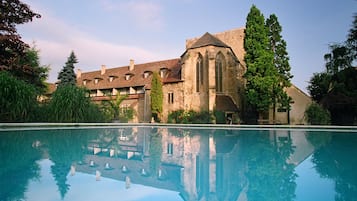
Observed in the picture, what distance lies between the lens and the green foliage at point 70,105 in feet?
54.3

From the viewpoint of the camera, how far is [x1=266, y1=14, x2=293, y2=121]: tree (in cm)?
2242

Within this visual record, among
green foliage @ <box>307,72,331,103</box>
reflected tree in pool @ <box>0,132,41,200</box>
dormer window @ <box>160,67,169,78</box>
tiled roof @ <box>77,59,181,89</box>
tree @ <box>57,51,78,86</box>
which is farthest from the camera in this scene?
dormer window @ <box>160,67,169,78</box>

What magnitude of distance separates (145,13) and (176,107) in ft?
41.7

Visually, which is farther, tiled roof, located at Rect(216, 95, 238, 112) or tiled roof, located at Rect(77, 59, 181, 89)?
tiled roof, located at Rect(77, 59, 181, 89)

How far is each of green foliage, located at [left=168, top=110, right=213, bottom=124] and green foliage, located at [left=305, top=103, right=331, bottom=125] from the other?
8.61m

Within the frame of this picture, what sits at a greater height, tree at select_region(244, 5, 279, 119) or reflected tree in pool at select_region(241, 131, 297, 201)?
tree at select_region(244, 5, 279, 119)

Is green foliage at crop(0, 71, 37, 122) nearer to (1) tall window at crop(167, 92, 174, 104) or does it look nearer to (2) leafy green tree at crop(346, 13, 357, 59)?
(1) tall window at crop(167, 92, 174, 104)

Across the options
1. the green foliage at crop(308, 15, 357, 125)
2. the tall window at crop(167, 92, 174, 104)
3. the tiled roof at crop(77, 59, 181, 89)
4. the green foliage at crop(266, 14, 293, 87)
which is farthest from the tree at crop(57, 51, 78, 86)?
the green foliage at crop(308, 15, 357, 125)

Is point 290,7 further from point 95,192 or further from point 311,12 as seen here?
point 95,192

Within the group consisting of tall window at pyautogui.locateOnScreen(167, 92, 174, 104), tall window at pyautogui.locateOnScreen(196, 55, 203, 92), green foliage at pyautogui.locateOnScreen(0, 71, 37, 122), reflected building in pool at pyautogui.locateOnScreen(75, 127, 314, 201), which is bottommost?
Answer: reflected building in pool at pyautogui.locateOnScreen(75, 127, 314, 201)

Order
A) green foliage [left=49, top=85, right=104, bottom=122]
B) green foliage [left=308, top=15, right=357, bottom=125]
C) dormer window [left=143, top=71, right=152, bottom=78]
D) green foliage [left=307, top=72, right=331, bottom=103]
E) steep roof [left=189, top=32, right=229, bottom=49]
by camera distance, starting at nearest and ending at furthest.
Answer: green foliage [left=49, top=85, right=104, bottom=122]
green foliage [left=308, top=15, right=357, bottom=125]
green foliage [left=307, top=72, right=331, bottom=103]
steep roof [left=189, top=32, right=229, bottom=49]
dormer window [left=143, top=71, right=152, bottom=78]

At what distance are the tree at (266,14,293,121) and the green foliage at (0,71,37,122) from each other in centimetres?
1919

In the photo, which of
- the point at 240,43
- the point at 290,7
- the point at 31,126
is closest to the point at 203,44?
the point at 240,43

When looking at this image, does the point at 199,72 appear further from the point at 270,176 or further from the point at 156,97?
the point at 270,176
